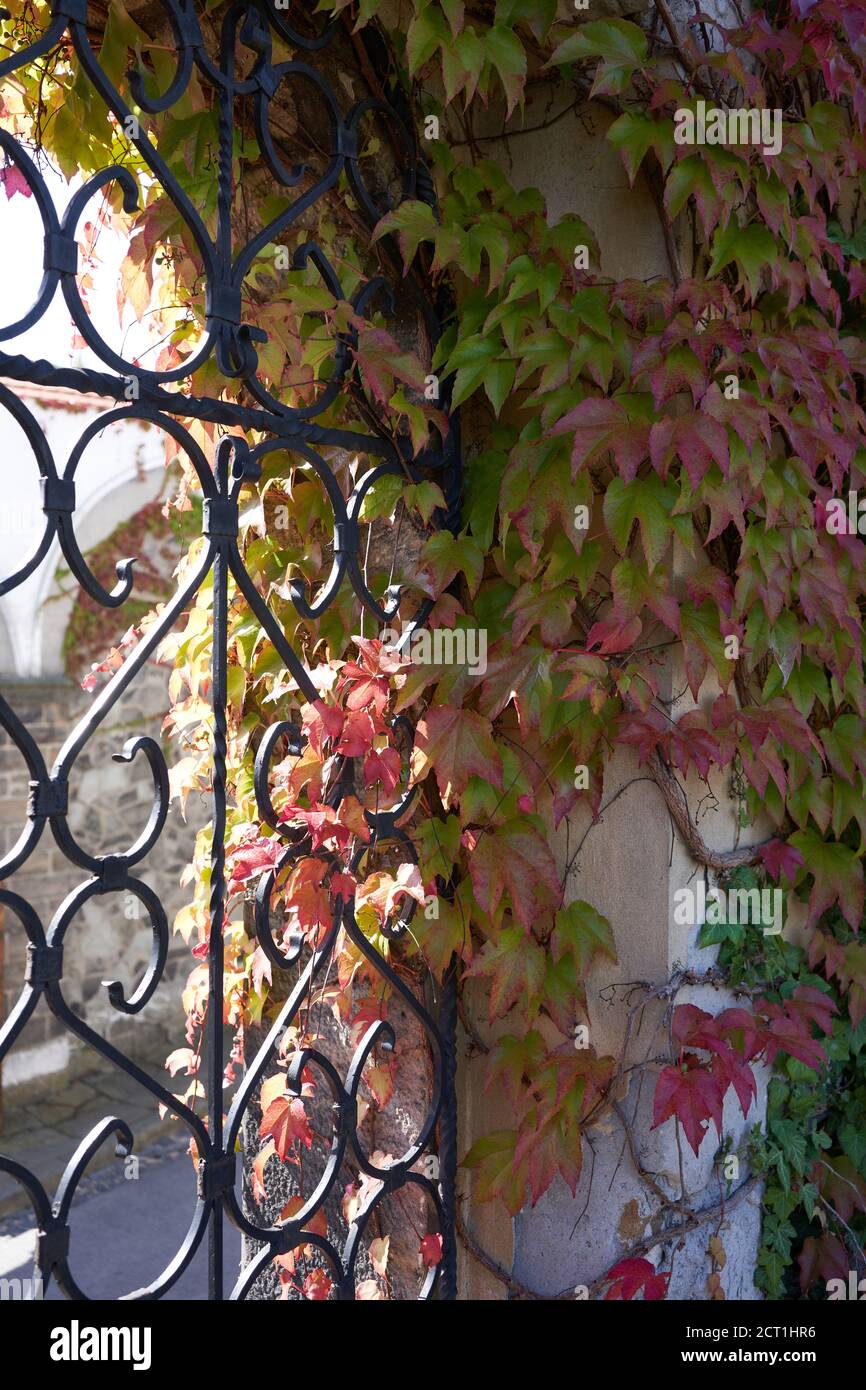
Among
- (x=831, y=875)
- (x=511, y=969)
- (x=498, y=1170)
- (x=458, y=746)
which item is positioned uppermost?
(x=458, y=746)

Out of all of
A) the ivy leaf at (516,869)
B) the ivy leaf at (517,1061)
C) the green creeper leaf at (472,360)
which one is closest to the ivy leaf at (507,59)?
the green creeper leaf at (472,360)

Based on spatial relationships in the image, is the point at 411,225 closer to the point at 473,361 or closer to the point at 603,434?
the point at 473,361

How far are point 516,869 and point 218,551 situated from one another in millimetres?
620

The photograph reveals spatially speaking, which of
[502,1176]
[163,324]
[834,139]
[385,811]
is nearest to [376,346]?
[163,324]

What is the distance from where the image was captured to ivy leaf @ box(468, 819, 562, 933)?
1.58 meters

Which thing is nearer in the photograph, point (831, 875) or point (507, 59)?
point (507, 59)

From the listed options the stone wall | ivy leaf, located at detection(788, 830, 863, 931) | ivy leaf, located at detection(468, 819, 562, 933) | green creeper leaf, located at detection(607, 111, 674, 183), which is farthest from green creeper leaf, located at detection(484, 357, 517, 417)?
the stone wall

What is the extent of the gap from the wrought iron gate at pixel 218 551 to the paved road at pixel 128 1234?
295 centimetres

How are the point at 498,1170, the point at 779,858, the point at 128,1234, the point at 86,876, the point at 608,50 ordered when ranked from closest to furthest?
1. the point at 608,50
2. the point at 498,1170
3. the point at 779,858
4. the point at 128,1234
5. the point at 86,876

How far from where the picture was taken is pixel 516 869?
1.59m

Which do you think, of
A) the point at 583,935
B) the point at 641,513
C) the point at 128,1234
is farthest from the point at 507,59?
the point at 128,1234

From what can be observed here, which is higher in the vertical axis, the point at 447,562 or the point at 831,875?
the point at 447,562

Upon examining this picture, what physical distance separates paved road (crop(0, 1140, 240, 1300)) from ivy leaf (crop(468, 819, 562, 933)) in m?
3.11

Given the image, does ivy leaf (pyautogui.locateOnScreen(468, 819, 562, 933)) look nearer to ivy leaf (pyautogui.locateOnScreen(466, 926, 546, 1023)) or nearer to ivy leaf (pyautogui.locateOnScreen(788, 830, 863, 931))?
ivy leaf (pyautogui.locateOnScreen(466, 926, 546, 1023))
